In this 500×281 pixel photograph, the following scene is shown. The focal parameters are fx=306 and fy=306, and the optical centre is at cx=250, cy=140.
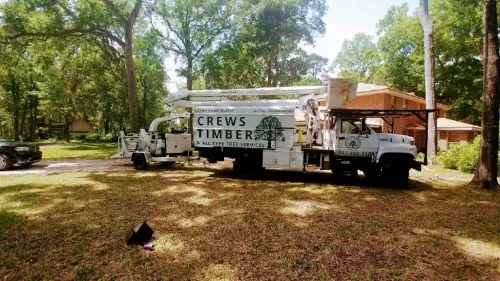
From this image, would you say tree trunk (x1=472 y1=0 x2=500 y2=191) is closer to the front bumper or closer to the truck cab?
the truck cab

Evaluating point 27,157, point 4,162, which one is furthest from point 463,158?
point 4,162

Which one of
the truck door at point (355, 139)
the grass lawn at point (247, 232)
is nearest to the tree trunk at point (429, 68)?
the grass lawn at point (247, 232)

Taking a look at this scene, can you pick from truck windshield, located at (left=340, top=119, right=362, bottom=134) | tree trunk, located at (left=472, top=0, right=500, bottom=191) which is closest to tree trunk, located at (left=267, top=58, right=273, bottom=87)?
truck windshield, located at (left=340, top=119, right=362, bottom=134)

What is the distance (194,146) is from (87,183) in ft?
14.8

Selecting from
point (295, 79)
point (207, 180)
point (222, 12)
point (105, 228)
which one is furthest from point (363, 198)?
point (295, 79)

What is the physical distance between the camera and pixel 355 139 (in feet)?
38.0

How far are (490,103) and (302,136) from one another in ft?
21.9

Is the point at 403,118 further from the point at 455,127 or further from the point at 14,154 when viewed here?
the point at 14,154

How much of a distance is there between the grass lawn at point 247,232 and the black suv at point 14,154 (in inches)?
191

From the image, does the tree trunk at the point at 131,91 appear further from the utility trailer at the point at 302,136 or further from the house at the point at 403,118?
the house at the point at 403,118

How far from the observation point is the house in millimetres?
27188

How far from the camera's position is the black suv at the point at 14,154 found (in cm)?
1412

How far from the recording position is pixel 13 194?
9.07m

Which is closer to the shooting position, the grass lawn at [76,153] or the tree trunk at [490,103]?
the tree trunk at [490,103]
